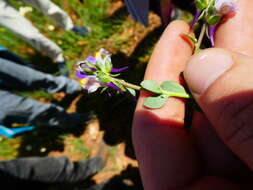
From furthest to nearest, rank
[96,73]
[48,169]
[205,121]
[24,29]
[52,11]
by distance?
[52,11] < [24,29] < [48,169] < [205,121] < [96,73]

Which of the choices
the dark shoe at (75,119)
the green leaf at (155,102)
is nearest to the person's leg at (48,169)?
the dark shoe at (75,119)

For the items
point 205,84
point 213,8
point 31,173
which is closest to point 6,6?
point 31,173

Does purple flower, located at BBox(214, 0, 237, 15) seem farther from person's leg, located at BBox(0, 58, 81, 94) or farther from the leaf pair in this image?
person's leg, located at BBox(0, 58, 81, 94)

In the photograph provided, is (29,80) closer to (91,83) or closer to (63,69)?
(63,69)

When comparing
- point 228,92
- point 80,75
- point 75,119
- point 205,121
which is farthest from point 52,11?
point 228,92

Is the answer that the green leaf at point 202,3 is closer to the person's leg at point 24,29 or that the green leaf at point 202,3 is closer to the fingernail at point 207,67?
the fingernail at point 207,67

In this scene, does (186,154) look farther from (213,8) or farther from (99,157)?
(99,157)
